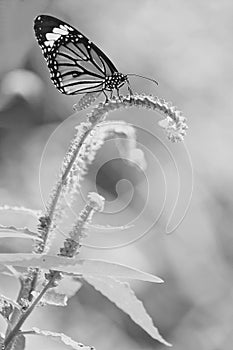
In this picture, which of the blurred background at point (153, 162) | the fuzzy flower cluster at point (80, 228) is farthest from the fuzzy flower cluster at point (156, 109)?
the blurred background at point (153, 162)

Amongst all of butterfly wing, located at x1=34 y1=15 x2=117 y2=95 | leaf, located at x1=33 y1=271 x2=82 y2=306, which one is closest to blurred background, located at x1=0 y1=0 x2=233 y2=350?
butterfly wing, located at x1=34 y1=15 x2=117 y2=95

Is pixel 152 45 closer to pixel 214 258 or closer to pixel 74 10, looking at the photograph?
pixel 74 10

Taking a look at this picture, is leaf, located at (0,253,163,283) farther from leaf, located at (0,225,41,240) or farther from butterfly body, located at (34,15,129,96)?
butterfly body, located at (34,15,129,96)

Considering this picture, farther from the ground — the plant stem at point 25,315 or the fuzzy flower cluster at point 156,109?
the fuzzy flower cluster at point 156,109

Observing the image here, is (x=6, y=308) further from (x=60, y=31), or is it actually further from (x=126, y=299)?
→ (x=60, y=31)

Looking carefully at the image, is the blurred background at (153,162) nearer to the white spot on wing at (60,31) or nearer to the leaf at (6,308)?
the white spot on wing at (60,31)

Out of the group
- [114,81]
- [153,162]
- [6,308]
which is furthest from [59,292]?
[153,162]

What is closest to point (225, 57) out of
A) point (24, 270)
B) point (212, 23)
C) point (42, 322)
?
point (212, 23)
